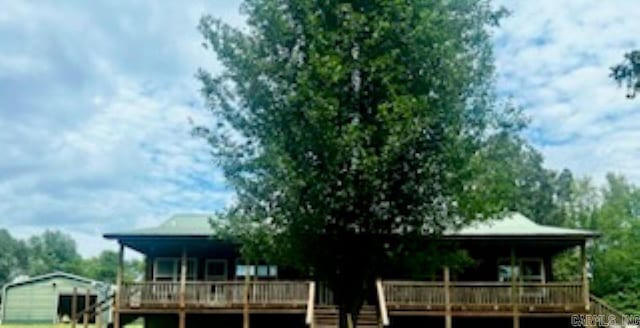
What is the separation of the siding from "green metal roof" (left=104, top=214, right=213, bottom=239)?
1828 centimetres

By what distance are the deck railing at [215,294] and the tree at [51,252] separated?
104240mm

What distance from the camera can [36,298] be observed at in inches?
1786

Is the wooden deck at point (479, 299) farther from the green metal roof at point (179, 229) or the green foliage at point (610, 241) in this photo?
the green foliage at point (610, 241)

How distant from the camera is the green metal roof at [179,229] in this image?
2485 cm

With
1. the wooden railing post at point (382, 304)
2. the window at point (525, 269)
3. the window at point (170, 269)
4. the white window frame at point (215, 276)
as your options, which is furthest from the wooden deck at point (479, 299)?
the window at point (170, 269)

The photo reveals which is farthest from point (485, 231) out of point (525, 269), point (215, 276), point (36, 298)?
point (36, 298)

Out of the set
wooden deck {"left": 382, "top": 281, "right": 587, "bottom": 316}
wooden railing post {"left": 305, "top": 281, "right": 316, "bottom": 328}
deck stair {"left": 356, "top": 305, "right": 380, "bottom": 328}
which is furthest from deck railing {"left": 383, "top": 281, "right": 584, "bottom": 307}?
wooden railing post {"left": 305, "top": 281, "right": 316, "bottom": 328}

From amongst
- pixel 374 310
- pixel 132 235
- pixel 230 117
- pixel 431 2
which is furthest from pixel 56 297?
pixel 431 2

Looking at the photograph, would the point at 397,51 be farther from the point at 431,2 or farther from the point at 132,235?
the point at 132,235

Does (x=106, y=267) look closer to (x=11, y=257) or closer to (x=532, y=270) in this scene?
(x=11, y=257)

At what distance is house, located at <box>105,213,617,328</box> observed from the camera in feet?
78.5

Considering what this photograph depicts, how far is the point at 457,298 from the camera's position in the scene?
955 inches

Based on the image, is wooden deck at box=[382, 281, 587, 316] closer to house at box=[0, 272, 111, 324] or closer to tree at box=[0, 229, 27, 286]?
house at box=[0, 272, 111, 324]

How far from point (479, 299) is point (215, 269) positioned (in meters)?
9.81
